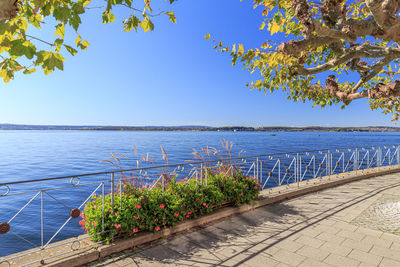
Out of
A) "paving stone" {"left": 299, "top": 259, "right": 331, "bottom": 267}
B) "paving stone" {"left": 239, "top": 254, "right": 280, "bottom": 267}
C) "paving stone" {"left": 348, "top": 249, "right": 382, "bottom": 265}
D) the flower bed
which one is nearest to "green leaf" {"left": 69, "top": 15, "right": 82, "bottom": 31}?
the flower bed

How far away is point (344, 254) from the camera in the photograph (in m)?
3.80

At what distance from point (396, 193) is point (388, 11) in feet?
21.0

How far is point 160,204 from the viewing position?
4.45m

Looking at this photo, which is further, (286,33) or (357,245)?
(286,33)

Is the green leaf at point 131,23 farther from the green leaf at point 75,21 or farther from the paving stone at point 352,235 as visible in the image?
the paving stone at point 352,235

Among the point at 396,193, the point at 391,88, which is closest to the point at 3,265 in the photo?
the point at 391,88

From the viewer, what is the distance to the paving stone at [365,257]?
11.8 feet

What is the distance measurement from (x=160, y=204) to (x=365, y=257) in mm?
3624

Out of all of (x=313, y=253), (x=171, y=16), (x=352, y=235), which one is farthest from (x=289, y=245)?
(x=171, y=16)

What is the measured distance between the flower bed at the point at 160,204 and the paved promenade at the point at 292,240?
14.8 inches

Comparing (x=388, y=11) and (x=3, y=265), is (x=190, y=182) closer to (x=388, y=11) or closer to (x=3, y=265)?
(x=3, y=265)

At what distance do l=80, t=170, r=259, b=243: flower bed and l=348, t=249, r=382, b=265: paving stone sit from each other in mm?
2464

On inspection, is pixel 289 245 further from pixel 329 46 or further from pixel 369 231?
pixel 329 46

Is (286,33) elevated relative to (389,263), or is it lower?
elevated
